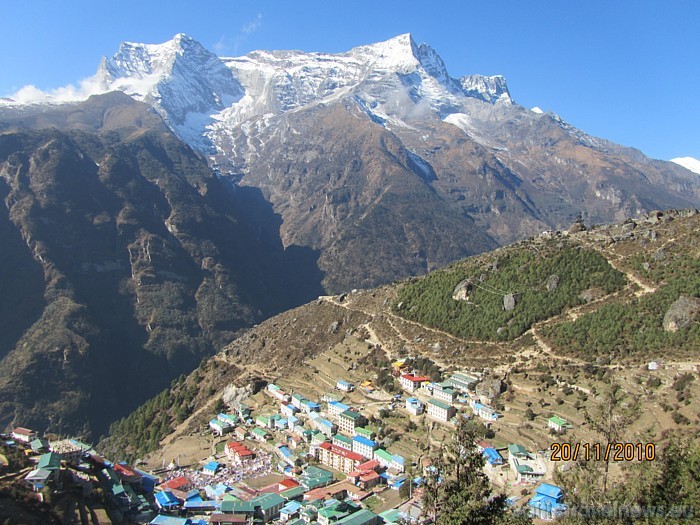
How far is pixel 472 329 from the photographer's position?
82438 millimetres

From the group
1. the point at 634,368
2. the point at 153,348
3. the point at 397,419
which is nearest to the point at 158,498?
the point at 397,419

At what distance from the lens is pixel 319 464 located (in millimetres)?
68688

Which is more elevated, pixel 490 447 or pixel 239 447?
pixel 490 447

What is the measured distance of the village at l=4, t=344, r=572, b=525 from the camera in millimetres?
52406

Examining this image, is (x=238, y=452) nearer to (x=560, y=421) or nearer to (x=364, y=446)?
(x=364, y=446)

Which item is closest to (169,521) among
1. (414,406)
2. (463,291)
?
(414,406)

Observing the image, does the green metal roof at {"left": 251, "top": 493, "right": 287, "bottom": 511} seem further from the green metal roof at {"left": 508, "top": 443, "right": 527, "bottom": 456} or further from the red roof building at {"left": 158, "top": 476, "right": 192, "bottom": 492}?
the green metal roof at {"left": 508, "top": 443, "right": 527, "bottom": 456}

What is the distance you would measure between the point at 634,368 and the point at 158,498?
54330 millimetres

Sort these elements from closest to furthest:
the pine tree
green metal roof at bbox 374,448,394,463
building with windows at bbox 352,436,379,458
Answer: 1. the pine tree
2. green metal roof at bbox 374,448,394,463
3. building with windows at bbox 352,436,379,458

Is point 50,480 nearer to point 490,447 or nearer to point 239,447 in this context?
point 239,447

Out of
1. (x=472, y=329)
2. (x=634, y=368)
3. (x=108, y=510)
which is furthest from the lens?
(x=472, y=329)

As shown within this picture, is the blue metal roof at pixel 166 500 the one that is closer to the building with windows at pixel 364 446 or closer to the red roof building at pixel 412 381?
the building with windows at pixel 364 446

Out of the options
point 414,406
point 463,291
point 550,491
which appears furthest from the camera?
point 463,291
